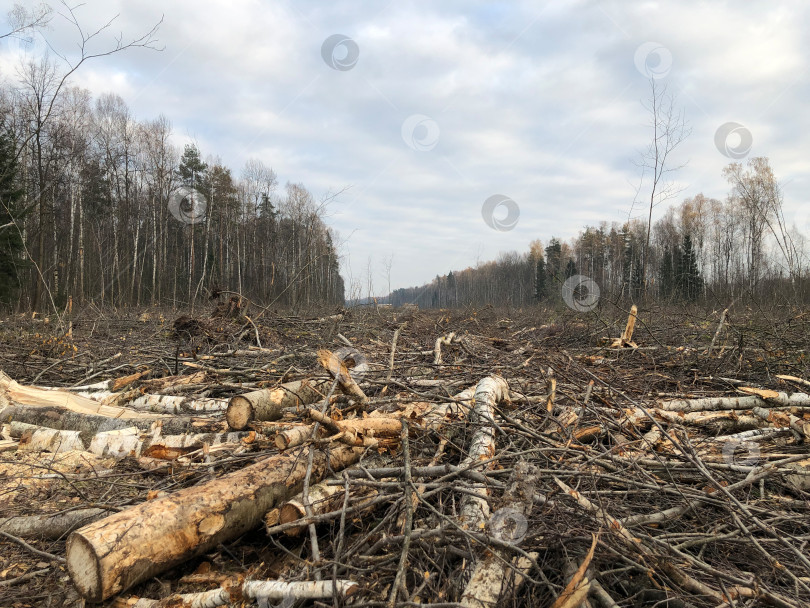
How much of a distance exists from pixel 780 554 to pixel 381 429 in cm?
242

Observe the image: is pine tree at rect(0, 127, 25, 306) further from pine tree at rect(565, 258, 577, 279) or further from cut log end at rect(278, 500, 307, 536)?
pine tree at rect(565, 258, 577, 279)

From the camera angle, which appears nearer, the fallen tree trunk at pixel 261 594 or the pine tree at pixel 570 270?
the fallen tree trunk at pixel 261 594

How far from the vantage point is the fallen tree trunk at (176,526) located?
202 centimetres

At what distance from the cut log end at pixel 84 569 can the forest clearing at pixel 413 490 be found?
1 centimetres

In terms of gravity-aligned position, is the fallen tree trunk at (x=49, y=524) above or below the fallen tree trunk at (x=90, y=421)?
below

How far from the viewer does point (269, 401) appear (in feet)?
12.5

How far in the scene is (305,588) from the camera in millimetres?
1894

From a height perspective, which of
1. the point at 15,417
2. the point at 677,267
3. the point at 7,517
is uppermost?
the point at 677,267

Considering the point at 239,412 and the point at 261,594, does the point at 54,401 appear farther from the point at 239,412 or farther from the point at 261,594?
the point at 261,594

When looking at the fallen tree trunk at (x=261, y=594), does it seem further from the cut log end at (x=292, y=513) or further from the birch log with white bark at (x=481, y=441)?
the birch log with white bark at (x=481, y=441)

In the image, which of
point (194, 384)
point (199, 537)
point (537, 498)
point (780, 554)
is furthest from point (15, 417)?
point (780, 554)

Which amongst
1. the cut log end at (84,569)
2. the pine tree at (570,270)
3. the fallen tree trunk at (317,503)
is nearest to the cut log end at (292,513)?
the fallen tree trunk at (317,503)

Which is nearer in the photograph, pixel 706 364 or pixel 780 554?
pixel 780 554

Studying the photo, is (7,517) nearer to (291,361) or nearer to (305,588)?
(305,588)
